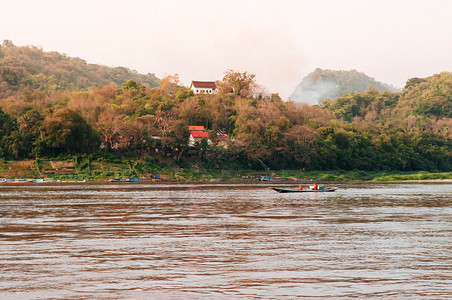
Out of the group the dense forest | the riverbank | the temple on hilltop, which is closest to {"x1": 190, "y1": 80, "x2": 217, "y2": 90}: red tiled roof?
the temple on hilltop

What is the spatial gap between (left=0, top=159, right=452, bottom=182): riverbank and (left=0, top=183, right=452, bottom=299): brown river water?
66.5 m

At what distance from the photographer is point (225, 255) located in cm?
2327

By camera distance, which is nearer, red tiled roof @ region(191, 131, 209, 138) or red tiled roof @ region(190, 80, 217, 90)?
red tiled roof @ region(191, 131, 209, 138)

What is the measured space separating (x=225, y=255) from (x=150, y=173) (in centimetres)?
9134

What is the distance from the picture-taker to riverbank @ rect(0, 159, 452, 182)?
10594cm

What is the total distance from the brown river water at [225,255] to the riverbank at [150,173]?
218ft

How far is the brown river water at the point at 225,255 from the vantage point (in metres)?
17.4

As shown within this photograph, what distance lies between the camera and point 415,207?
48.6 m

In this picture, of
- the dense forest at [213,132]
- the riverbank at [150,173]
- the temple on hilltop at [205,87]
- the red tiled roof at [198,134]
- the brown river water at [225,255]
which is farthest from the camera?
the temple on hilltop at [205,87]

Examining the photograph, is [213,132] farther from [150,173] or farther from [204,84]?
[204,84]

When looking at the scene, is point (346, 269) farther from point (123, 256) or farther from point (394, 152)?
point (394, 152)

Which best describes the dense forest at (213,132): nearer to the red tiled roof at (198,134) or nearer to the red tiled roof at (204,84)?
the red tiled roof at (198,134)

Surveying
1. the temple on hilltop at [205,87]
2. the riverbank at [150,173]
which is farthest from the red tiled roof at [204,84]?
the riverbank at [150,173]

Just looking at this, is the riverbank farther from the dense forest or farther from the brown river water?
the brown river water
